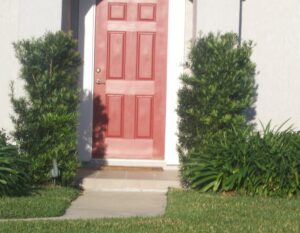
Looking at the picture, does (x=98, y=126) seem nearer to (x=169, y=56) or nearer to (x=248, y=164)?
(x=169, y=56)

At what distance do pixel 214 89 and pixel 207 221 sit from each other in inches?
98.6

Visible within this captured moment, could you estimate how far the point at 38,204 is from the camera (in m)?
9.33

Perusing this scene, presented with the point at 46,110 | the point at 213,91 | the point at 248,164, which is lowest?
the point at 248,164

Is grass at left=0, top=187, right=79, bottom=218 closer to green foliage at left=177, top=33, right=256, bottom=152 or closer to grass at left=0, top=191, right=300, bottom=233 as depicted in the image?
grass at left=0, top=191, right=300, bottom=233

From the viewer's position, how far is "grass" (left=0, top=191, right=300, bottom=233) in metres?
8.12

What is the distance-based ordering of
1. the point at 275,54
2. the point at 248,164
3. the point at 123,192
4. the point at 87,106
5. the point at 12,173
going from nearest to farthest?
the point at 12,173, the point at 248,164, the point at 123,192, the point at 275,54, the point at 87,106

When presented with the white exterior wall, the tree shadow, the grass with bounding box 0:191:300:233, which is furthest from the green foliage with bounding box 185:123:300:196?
the tree shadow

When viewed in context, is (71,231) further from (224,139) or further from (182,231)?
(224,139)

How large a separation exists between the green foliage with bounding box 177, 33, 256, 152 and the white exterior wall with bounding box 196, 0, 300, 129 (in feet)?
2.69

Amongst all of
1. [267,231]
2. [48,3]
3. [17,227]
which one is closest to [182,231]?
[267,231]

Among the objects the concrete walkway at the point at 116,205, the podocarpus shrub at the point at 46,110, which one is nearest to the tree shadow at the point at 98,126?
the concrete walkway at the point at 116,205

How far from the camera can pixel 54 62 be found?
35.1ft

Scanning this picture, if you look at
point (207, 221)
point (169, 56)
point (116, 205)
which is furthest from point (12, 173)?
point (169, 56)

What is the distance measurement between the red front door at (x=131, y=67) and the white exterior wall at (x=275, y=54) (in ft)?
4.78
